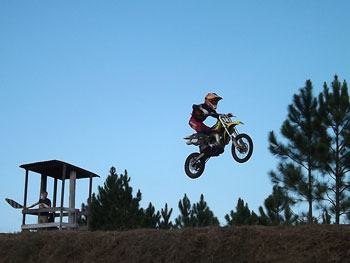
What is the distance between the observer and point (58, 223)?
20.0 metres

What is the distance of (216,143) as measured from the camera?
1692cm

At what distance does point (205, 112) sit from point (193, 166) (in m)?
1.82

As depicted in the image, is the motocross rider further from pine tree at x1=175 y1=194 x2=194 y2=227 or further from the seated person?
pine tree at x1=175 y1=194 x2=194 y2=227

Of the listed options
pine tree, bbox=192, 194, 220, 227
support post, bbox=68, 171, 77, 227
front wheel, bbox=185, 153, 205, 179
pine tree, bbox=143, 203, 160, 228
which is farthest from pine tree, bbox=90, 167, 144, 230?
front wheel, bbox=185, 153, 205, 179

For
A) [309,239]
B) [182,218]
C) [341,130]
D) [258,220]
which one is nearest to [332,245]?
[309,239]

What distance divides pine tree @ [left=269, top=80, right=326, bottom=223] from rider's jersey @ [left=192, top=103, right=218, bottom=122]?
820 cm

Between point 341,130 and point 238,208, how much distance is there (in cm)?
761

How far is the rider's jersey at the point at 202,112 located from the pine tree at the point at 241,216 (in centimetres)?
1112

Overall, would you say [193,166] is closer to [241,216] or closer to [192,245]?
[192,245]

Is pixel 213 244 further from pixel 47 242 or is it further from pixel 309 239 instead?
pixel 47 242

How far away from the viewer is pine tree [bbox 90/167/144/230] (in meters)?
28.8

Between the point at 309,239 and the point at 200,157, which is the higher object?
the point at 200,157

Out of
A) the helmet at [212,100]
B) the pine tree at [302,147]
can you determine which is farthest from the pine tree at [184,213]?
the helmet at [212,100]

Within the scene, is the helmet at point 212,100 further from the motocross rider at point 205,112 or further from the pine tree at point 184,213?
the pine tree at point 184,213
